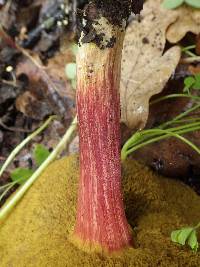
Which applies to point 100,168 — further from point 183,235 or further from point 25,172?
point 25,172

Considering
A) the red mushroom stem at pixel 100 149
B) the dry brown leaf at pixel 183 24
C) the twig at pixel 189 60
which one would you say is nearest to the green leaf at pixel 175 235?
the red mushroom stem at pixel 100 149

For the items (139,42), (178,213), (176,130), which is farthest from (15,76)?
(178,213)

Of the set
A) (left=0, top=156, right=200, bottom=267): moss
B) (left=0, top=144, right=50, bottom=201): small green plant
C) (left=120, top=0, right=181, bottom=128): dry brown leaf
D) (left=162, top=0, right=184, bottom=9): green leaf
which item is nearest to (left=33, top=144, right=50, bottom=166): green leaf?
(left=0, top=144, right=50, bottom=201): small green plant

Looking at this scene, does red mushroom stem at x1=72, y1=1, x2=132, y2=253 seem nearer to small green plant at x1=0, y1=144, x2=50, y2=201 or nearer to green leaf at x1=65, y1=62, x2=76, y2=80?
small green plant at x1=0, y1=144, x2=50, y2=201

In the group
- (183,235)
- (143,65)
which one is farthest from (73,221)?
(143,65)

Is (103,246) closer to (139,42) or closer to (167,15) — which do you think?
(139,42)

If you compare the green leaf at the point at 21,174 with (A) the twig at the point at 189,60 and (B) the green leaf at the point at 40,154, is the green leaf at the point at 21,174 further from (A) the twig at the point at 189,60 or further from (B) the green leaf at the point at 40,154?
(A) the twig at the point at 189,60
